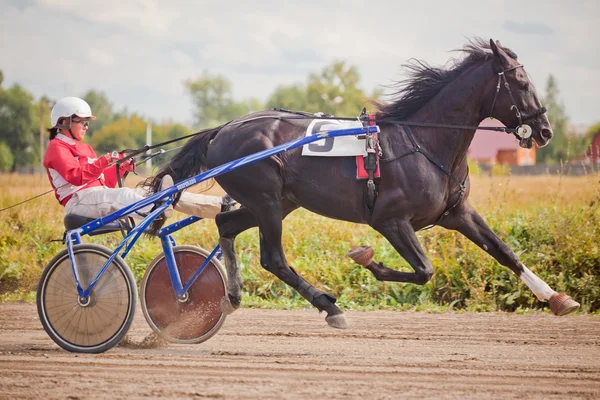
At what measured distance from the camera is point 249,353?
17.4 feet

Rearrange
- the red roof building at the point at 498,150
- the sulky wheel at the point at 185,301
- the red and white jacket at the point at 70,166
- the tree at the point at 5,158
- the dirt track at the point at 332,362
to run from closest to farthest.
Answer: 1. the dirt track at the point at 332,362
2. the red and white jacket at the point at 70,166
3. the sulky wheel at the point at 185,301
4. the tree at the point at 5,158
5. the red roof building at the point at 498,150

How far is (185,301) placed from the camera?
5758mm

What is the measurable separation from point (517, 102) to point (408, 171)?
34.8 inches

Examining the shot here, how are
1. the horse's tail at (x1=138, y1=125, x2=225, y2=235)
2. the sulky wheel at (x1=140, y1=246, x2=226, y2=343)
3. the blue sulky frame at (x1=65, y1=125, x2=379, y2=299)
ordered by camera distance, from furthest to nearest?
the horse's tail at (x1=138, y1=125, x2=225, y2=235), the sulky wheel at (x1=140, y1=246, x2=226, y2=343), the blue sulky frame at (x1=65, y1=125, x2=379, y2=299)

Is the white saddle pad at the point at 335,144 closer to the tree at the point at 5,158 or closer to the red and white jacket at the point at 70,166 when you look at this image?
the red and white jacket at the point at 70,166

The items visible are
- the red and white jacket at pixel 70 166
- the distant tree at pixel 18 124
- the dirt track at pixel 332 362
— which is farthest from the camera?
the distant tree at pixel 18 124

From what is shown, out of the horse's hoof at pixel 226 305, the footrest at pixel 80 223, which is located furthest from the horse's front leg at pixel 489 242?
the footrest at pixel 80 223

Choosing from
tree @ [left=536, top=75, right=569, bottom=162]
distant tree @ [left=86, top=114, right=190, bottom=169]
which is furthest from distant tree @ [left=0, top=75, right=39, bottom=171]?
tree @ [left=536, top=75, right=569, bottom=162]

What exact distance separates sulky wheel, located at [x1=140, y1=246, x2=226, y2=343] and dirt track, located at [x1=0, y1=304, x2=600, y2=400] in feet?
0.41

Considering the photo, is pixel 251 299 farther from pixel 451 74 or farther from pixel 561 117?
pixel 561 117

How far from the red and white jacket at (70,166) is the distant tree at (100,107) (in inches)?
2622

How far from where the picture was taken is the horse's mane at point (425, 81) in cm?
554

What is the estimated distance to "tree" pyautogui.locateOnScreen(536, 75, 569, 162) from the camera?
2208 inches

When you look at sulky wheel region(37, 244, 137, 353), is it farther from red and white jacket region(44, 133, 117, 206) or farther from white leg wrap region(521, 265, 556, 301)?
white leg wrap region(521, 265, 556, 301)
